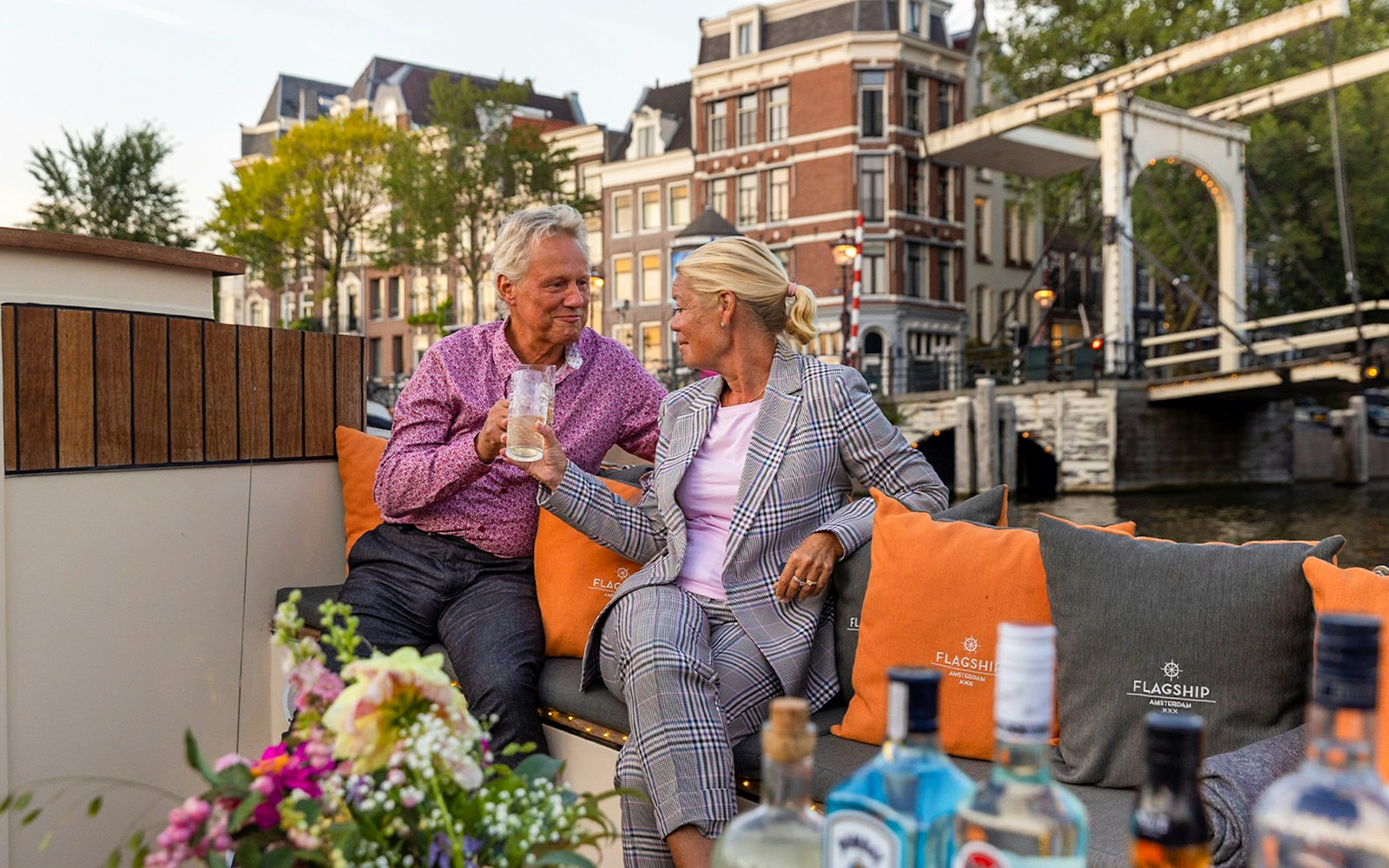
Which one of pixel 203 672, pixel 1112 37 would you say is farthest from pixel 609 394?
pixel 1112 37

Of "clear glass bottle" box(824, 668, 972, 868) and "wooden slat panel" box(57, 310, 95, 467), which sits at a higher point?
"wooden slat panel" box(57, 310, 95, 467)

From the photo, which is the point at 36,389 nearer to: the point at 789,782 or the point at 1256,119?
the point at 789,782

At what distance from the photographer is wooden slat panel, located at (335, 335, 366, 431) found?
331 centimetres

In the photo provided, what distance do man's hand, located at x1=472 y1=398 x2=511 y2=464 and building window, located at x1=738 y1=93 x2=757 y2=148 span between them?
2521 cm

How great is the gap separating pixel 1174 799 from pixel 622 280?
28.1 m

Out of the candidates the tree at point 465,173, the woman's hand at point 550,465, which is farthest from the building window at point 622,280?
the woman's hand at point 550,465

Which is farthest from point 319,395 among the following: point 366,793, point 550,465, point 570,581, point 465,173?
point 465,173

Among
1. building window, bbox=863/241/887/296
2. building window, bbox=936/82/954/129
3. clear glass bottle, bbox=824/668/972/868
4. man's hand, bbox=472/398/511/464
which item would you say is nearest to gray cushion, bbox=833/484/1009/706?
man's hand, bbox=472/398/511/464

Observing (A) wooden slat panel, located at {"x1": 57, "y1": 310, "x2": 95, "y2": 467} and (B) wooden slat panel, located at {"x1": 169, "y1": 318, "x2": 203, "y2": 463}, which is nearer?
(A) wooden slat panel, located at {"x1": 57, "y1": 310, "x2": 95, "y2": 467}

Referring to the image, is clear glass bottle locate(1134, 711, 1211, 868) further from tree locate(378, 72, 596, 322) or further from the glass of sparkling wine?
tree locate(378, 72, 596, 322)

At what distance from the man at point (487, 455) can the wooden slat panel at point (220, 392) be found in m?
0.47

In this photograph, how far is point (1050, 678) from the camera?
0.74 metres

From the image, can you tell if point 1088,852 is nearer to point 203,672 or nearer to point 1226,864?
point 1226,864

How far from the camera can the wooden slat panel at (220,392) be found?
9.55 ft
